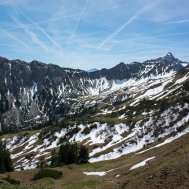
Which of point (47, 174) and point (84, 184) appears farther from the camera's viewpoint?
point (47, 174)

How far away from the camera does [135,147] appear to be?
108 meters

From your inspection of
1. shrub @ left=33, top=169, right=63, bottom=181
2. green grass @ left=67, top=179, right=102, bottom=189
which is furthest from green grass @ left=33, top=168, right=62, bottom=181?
green grass @ left=67, top=179, right=102, bottom=189

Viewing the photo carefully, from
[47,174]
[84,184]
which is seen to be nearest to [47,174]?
[47,174]

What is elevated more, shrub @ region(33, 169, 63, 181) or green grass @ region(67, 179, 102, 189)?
shrub @ region(33, 169, 63, 181)

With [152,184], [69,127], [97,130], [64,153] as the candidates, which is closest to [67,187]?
[152,184]

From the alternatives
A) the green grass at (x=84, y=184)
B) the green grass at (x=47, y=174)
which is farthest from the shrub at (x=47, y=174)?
the green grass at (x=84, y=184)

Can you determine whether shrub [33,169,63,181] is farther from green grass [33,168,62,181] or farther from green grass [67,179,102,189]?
green grass [67,179,102,189]

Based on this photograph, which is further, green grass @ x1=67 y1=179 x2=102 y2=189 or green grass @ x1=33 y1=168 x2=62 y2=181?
green grass @ x1=33 y1=168 x2=62 y2=181

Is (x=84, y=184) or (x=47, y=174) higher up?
(x=47, y=174)

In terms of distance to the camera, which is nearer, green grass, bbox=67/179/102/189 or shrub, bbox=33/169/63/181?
green grass, bbox=67/179/102/189

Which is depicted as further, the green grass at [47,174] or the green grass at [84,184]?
the green grass at [47,174]

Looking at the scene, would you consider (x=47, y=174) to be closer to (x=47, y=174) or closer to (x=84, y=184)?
(x=47, y=174)

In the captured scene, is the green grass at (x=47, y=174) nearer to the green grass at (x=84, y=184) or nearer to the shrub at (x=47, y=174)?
the shrub at (x=47, y=174)

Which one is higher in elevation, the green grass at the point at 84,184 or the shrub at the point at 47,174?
the shrub at the point at 47,174
